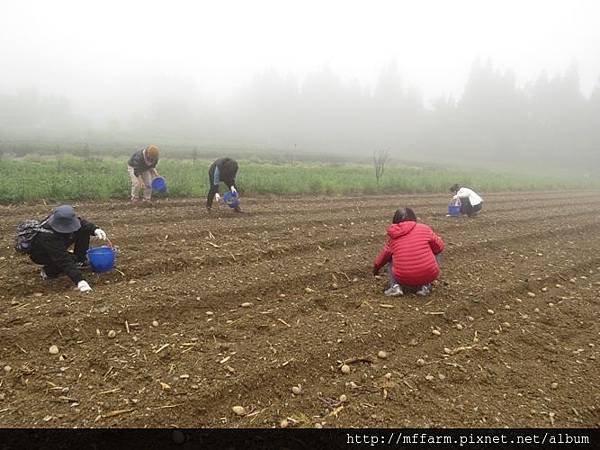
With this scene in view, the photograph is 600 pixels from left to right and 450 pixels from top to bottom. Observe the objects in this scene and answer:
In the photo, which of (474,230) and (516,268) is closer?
(516,268)

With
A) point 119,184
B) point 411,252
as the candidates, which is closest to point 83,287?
point 411,252

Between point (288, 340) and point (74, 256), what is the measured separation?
3371 mm

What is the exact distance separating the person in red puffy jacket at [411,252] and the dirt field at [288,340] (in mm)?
362

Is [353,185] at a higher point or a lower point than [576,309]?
higher

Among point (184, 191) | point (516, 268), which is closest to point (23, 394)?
point (516, 268)

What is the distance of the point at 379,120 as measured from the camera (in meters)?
74.9

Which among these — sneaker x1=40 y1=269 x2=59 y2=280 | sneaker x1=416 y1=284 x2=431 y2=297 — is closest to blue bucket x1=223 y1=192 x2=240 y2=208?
sneaker x1=40 y1=269 x2=59 y2=280

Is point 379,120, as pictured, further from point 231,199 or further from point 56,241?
point 56,241

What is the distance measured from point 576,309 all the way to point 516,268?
5.45 ft

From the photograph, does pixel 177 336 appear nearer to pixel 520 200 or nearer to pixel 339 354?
pixel 339 354

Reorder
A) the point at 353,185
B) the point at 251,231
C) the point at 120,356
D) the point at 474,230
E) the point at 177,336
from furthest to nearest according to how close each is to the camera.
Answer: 1. the point at 353,185
2. the point at 474,230
3. the point at 251,231
4. the point at 177,336
5. the point at 120,356

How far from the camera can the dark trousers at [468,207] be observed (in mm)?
11562

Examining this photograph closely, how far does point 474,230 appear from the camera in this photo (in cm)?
1024

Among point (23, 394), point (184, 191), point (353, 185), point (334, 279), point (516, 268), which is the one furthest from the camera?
point (353, 185)
